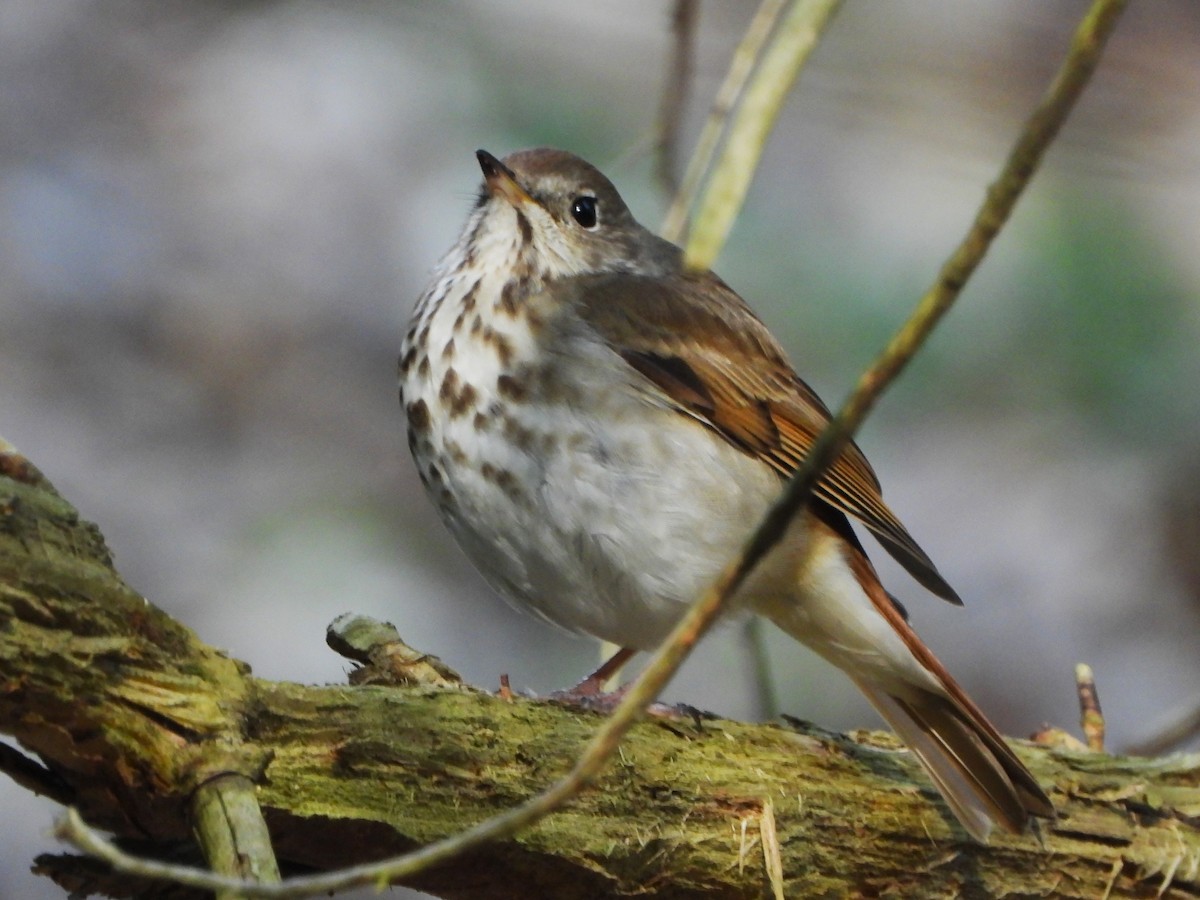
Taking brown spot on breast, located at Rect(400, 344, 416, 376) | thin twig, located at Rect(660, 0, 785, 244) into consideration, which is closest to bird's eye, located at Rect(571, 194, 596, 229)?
brown spot on breast, located at Rect(400, 344, 416, 376)

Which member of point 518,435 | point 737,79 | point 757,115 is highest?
point 518,435

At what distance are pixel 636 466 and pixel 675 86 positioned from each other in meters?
0.82

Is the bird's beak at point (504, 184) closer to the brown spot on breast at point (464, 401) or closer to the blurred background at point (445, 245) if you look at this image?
the brown spot on breast at point (464, 401)

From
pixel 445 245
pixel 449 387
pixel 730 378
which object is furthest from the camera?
pixel 445 245

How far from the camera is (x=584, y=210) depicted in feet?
13.3

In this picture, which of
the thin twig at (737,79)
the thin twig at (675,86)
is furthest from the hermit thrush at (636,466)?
the thin twig at (737,79)

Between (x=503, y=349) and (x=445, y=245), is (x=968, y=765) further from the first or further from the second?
(x=445, y=245)

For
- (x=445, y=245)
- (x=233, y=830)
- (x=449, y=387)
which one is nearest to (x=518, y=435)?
(x=449, y=387)

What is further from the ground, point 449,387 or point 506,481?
point 449,387

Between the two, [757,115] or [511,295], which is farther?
[511,295]

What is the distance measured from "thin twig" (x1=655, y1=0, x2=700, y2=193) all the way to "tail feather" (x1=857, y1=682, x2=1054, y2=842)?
134 cm

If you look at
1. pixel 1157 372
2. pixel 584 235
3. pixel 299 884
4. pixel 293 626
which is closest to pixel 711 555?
pixel 584 235

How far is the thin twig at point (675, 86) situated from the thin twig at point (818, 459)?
1.74 meters

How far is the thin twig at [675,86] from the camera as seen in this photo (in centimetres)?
308
